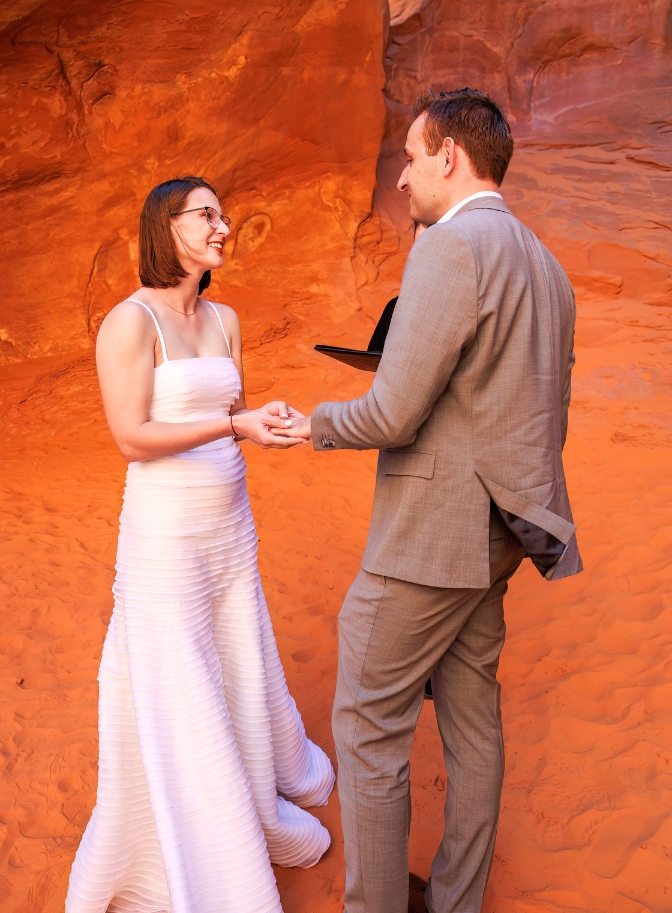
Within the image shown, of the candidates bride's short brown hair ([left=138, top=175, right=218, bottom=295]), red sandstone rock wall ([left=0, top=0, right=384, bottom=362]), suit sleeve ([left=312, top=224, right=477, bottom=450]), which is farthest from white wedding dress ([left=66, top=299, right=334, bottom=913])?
red sandstone rock wall ([left=0, top=0, right=384, bottom=362])

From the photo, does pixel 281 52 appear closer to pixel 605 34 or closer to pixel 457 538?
pixel 605 34

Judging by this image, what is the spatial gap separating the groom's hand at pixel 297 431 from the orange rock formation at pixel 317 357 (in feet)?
5.42

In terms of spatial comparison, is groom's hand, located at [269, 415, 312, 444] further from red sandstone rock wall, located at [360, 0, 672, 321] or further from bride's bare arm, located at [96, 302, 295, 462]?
red sandstone rock wall, located at [360, 0, 672, 321]

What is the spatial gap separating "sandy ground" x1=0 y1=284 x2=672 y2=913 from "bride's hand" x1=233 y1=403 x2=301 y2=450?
1.63 metres

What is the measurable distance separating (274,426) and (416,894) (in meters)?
1.61

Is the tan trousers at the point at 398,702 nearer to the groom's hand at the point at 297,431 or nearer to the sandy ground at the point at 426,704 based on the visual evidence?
the groom's hand at the point at 297,431

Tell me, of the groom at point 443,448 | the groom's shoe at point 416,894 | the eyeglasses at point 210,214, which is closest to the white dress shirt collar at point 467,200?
the groom at point 443,448

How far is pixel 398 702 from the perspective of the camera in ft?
6.82

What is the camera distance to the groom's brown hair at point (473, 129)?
6.42ft

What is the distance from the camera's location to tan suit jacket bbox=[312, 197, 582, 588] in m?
1.80

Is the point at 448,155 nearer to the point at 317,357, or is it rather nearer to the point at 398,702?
the point at 398,702

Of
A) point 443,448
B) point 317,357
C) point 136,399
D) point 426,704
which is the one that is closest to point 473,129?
point 443,448

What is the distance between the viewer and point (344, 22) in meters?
7.58

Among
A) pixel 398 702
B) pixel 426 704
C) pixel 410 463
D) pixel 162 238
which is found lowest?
pixel 426 704
